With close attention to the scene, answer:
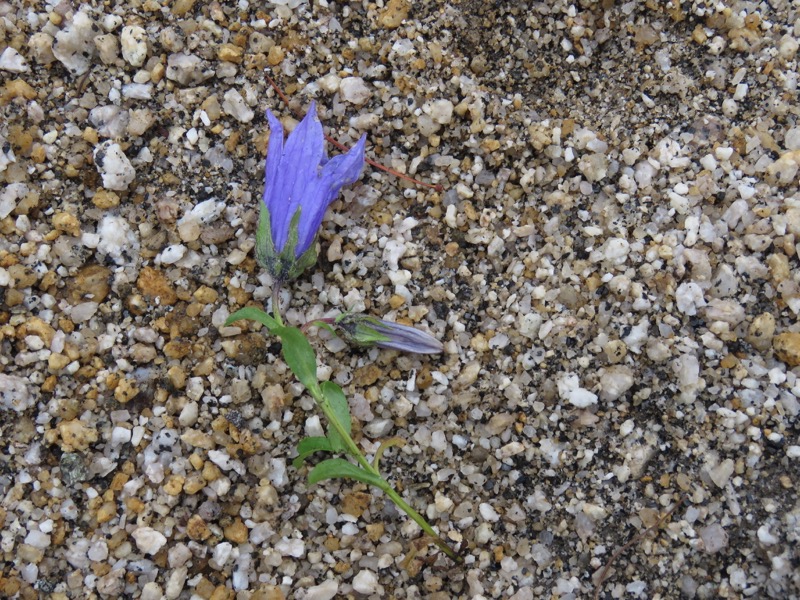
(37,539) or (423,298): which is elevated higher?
(423,298)

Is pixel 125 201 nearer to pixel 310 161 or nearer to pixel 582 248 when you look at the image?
pixel 310 161

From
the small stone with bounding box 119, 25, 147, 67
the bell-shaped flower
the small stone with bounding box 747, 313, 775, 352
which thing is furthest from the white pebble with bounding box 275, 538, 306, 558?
the small stone with bounding box 119, 25, 147, 67

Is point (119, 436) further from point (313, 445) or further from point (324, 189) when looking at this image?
point (324, 189)

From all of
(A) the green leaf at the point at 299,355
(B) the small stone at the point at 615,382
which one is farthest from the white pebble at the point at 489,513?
(A) the green leaf at the point at 299,355

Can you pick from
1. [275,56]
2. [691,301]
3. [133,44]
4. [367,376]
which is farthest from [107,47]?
[691,301]

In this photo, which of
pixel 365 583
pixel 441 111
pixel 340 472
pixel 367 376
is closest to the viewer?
pixel 340 472
